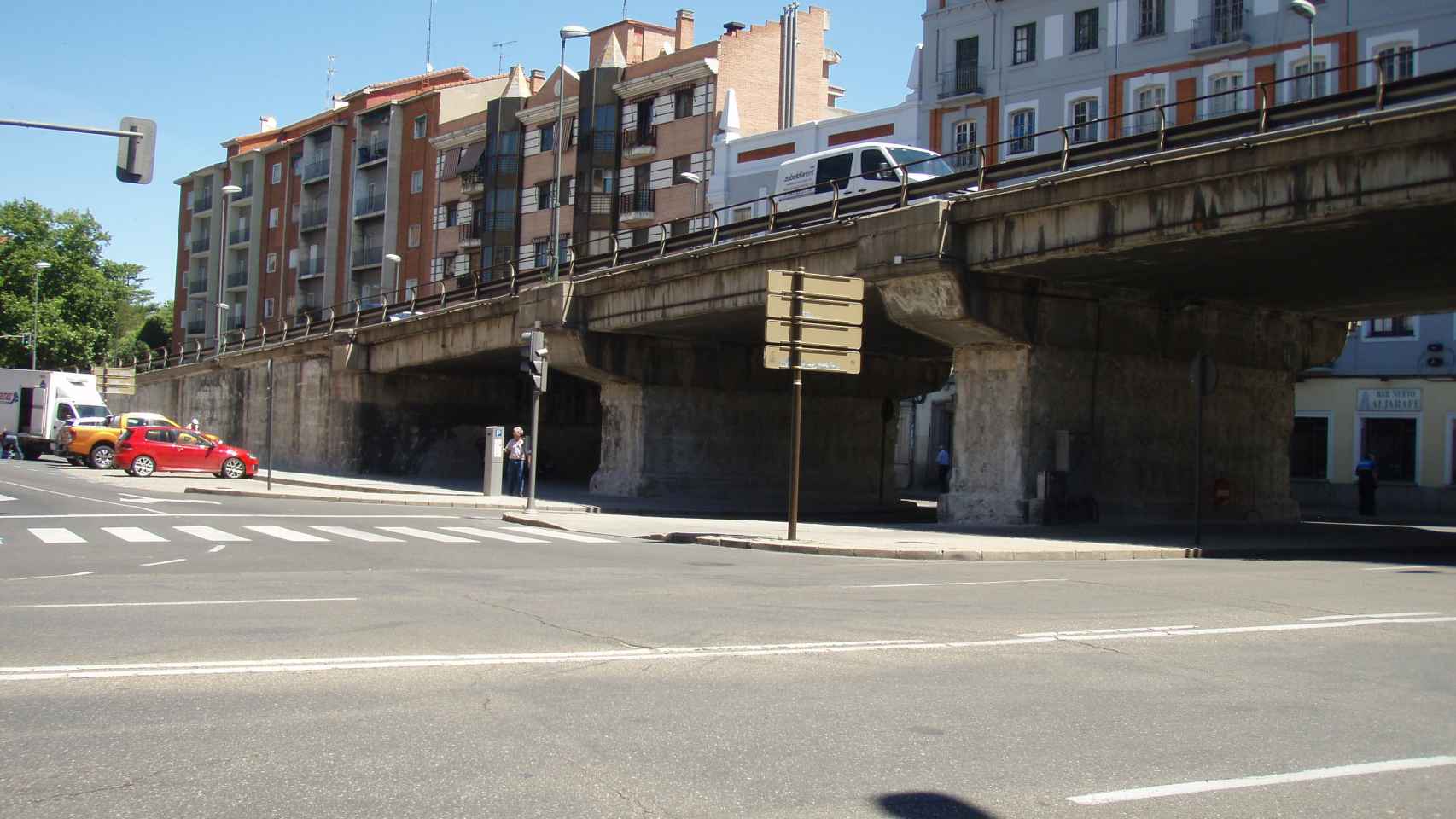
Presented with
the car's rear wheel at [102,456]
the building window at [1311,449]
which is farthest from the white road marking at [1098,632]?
the car's rear wheel at [102,456]

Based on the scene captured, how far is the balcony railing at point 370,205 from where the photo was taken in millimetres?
77500

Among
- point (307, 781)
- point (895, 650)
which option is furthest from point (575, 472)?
point (307, 781)

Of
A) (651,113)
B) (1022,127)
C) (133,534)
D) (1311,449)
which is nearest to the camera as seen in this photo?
(133,534)

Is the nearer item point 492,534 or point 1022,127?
point 492,534

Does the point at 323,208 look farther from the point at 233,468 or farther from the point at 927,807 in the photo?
the point at 927,807

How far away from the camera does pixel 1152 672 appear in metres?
8.02

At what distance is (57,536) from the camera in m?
18.1

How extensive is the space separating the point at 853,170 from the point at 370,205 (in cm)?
5384

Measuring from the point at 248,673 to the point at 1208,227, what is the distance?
16379mm

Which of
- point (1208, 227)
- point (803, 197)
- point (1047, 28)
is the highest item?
point (1047, 28)

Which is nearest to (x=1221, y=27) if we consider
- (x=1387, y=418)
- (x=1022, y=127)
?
(x=1022, y=127)

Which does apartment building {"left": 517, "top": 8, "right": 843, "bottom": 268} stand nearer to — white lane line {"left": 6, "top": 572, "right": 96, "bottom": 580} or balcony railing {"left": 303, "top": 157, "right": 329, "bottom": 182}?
balcony railing {"left": 303, "top": 157, "right": 329, "bottom": 182}

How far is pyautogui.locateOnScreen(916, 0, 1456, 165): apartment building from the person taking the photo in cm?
3806

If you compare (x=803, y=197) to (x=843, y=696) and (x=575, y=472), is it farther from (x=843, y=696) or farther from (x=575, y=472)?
(x=843, y=696)
